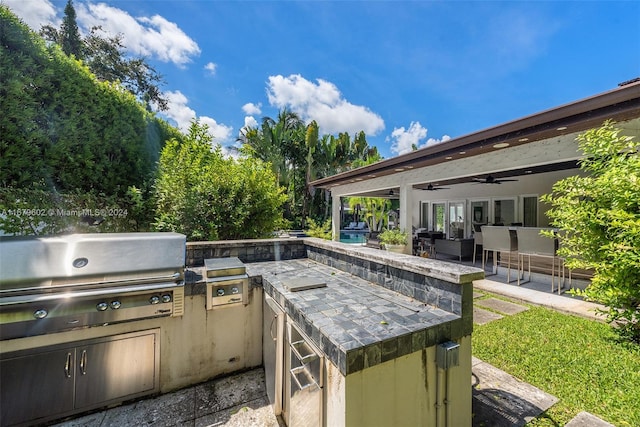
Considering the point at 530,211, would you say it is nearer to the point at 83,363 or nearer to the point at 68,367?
the point at 83,363

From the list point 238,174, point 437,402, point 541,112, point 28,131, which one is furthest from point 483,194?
point 28,131

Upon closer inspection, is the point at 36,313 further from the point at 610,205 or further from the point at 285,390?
the point at 610,205

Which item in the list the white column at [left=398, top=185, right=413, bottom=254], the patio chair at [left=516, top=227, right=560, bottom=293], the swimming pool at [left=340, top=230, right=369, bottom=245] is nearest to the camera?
the patio chair at [left=516, top=227, right=560, bottom=293]

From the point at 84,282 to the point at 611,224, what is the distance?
6.13m

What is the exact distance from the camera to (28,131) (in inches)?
190

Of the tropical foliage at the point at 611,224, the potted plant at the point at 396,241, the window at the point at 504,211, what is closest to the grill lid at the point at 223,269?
the tropical foliage at the point at 611,224

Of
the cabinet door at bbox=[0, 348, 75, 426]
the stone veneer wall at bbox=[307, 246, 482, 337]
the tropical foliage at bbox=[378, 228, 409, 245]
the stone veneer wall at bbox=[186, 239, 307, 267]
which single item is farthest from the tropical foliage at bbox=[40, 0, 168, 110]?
the stone veneer wall at bbox=[307, 246, 482, 337]

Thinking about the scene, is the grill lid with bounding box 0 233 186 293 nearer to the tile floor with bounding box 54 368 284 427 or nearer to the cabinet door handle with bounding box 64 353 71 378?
the cabinet door handle with bounding box 64 353 71 378

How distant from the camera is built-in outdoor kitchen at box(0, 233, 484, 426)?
5.41 feet

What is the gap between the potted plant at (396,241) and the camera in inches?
338

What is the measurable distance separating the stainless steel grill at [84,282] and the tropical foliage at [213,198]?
2.67 meters

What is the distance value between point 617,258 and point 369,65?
12.9 m

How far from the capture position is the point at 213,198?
18.1 ft

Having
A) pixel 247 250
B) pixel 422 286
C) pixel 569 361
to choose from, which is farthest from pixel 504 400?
pixel 247 250
